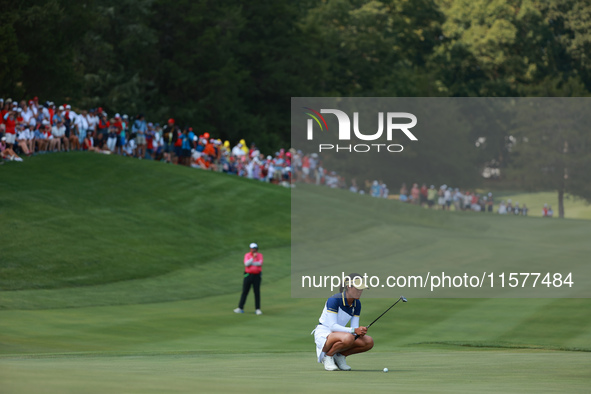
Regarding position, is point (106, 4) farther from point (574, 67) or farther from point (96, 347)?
point (96, 347)

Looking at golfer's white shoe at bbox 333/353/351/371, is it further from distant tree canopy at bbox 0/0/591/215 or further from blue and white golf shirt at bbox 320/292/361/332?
distant tree canopy at bbox 0/0/591/215

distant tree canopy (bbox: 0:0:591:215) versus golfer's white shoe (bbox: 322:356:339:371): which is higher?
distant tree canopy (bbox: 0:0:591:215)

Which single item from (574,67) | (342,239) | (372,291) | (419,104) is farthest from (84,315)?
(574,67)

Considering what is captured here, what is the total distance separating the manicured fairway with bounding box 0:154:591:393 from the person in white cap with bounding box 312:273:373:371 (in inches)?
13.1

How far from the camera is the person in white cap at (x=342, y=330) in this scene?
49.2 ft

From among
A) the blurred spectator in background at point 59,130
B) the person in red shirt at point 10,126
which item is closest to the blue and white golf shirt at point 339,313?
the person in red shirt at point 10,126

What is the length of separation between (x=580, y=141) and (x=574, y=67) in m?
61.0

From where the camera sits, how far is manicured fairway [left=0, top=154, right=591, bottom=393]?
13.7m

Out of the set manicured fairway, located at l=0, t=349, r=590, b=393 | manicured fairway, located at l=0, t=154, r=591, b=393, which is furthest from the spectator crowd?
manicured fairway, located at l=0, t=349, r=590, b=393

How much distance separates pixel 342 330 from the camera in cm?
1514

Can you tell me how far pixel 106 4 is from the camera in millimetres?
73062

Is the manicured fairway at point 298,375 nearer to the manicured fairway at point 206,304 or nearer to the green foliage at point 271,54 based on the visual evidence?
the manicured fairway at point 206,304

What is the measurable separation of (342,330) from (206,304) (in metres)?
18.5

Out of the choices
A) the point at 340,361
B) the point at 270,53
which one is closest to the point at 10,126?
the point at 340,361
